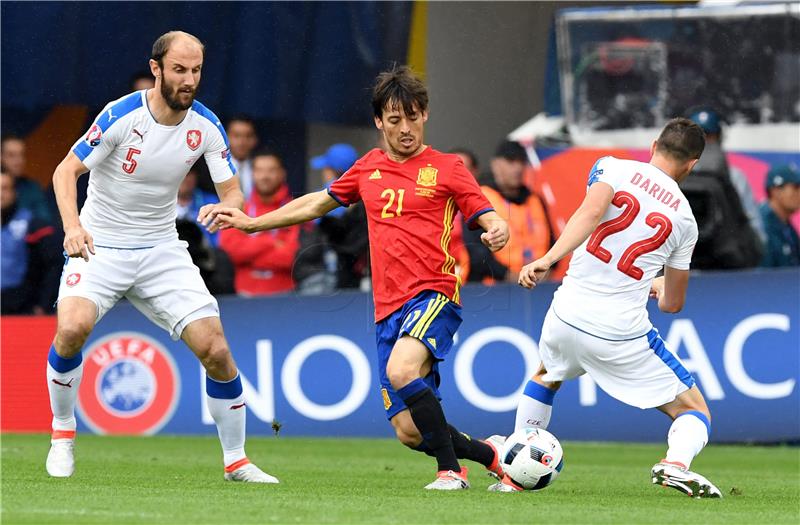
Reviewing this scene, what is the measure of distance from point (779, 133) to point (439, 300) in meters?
8.01

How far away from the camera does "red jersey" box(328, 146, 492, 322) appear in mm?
7965

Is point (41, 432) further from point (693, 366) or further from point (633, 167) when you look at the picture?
point (633, 167)

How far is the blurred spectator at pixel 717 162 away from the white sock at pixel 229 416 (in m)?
6.15

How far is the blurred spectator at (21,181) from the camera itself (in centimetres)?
1435

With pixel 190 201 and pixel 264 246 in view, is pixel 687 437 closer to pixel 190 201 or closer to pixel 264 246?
pixel 264 246

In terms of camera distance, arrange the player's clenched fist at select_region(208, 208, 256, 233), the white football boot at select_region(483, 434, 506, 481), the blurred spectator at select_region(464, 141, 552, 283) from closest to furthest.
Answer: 1. the player's clenched fist at select_region(208, 208, 256, 233)
2. the white football boot at select_region(483, 434, 506, 481)
3. the blurred spectator at select_region(464, 141, 552, 283)

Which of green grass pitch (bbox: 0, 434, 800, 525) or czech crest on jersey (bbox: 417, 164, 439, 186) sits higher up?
czech crest on jersey (bbox: 417, 164, 439, 186)

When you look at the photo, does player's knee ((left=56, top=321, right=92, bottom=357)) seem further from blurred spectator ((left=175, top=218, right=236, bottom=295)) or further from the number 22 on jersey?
blurred spectator ((left=175, top=218, right=236, bottom=295))

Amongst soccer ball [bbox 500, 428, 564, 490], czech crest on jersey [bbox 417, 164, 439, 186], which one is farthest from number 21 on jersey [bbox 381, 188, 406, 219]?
soccer ball [bbox 500, 428, 564, 490]

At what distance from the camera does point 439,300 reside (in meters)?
7.95

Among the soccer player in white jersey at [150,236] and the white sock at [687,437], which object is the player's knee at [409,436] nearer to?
the soccer player in white jersey at [150,236]

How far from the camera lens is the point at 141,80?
13844 millimetres

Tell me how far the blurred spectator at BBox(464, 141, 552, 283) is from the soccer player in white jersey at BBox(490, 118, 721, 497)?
18.3 ft

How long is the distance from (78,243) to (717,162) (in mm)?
7442
